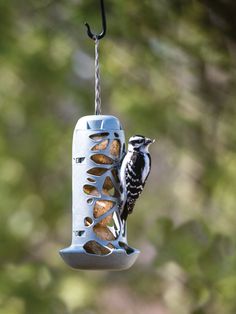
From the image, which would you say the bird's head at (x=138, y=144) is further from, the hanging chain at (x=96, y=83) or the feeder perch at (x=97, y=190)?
the hanging chain at (x=96, y=83)

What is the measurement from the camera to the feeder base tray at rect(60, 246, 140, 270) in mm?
3812

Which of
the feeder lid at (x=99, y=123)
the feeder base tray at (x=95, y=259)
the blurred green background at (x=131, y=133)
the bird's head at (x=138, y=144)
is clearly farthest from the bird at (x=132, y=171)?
the blurred green background at (x=131, y=133)

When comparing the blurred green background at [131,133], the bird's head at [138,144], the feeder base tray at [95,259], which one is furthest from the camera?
the blurred green background at [131,133]

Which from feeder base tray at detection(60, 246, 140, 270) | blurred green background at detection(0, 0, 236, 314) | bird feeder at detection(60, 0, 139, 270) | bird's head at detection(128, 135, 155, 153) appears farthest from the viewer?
blurred green background at detection(0, 0, 236, 314)

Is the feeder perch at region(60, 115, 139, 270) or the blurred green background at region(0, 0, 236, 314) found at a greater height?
the blurred green background at region(0, 0, 236, 314)

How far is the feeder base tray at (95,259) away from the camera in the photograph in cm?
381

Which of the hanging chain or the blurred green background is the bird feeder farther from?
the blurred green background

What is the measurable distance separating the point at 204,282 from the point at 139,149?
2.52 m

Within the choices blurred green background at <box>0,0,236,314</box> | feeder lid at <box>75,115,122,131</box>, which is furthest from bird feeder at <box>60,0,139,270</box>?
blurred green background at <box>0,0,236,314</box>

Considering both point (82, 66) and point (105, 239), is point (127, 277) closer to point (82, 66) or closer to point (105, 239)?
point (82, 66)

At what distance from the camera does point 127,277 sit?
888 centimetres

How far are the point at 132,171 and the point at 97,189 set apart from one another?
183 mm

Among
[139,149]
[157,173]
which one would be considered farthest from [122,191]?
[157,173]

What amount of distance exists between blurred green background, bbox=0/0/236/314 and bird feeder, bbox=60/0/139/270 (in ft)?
6.29
